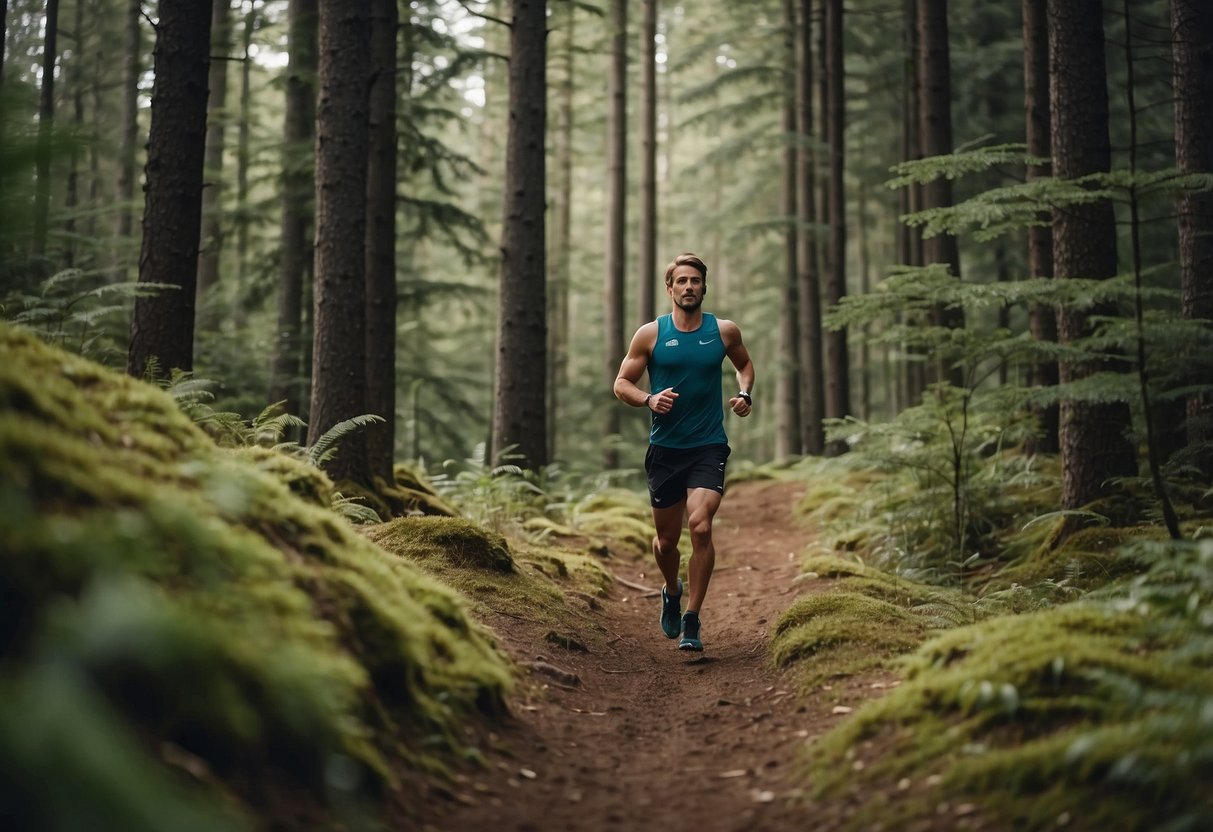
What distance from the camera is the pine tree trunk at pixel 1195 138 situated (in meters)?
8.71

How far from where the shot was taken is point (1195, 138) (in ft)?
29.7

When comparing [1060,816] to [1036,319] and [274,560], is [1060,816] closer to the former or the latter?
[274,560]

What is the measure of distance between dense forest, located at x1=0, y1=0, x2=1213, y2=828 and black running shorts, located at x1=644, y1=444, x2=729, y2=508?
3.68ft

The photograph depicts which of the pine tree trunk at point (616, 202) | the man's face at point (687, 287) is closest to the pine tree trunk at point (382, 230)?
the man's face at point (687, 287)

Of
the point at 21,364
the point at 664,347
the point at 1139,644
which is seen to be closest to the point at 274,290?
the point at 664,347

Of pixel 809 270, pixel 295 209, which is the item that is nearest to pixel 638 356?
pixel 295 209

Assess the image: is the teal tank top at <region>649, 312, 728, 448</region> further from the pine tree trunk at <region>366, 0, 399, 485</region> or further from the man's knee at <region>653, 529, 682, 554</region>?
the pine tree trunk at <region>366, 0, 399, 485</region>

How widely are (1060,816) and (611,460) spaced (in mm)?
16613

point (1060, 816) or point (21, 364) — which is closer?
point (1060, 816)

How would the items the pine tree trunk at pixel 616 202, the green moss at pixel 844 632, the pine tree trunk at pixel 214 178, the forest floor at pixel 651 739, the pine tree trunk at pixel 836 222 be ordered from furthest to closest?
the pine tree trunk at pixel 616 202 → the pine tree trunk at pixel 836 222 → the pine tree trunk at pixel 214 178 → the green moss at pixel 844 632 → the forest floor at pixel 651 739

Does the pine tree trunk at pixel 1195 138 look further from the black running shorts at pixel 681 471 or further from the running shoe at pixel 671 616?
the running shoe at pixel 671 616

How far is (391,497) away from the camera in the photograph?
8195mm

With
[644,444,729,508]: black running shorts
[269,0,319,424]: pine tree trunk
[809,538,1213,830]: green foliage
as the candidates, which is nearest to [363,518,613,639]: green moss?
[644,444,729,508]: black running shorts

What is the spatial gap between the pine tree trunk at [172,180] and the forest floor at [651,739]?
4292 mm
